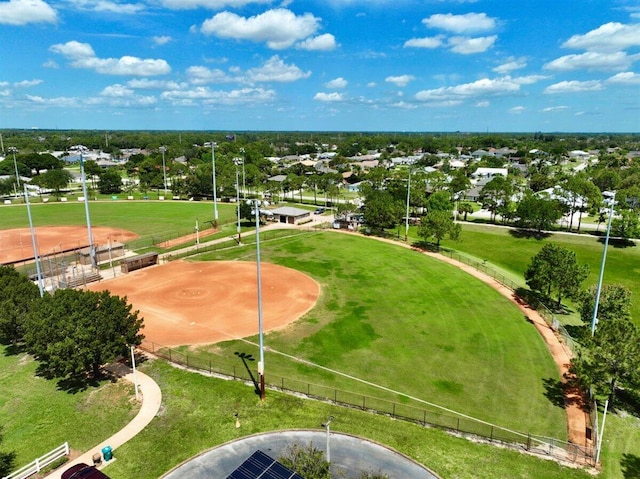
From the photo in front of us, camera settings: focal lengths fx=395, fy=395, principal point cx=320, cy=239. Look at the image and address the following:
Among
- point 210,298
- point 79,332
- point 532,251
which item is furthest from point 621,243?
point 79,332

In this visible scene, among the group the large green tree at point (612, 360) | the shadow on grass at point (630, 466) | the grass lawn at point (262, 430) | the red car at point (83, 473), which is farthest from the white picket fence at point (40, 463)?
the large green tree at point (612, 360)

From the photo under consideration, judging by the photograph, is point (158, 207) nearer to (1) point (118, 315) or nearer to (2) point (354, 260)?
(2) point (354, 260)

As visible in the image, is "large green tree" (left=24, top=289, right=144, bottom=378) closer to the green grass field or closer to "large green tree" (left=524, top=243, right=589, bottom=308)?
the green grass field

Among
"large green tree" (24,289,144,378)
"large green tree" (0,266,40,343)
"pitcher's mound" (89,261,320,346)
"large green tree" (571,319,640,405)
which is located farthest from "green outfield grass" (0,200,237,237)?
"large green tree" (571,319,640,405)

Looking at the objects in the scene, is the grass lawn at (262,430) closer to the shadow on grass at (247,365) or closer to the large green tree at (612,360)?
the shadow on grass at (247,365)

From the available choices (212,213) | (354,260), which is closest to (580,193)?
(354,260)

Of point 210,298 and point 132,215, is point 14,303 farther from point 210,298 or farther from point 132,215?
point 132,215
